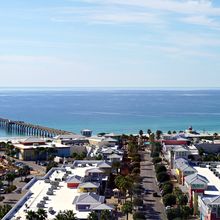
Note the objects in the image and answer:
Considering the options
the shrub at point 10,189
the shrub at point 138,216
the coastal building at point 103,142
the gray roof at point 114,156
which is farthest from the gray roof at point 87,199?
the coastal building at point 103,142

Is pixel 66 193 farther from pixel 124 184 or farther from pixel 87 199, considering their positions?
pixel 124 184

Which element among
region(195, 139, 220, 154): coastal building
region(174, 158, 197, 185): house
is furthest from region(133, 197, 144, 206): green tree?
region(195, 139, 220, 154): coastal building

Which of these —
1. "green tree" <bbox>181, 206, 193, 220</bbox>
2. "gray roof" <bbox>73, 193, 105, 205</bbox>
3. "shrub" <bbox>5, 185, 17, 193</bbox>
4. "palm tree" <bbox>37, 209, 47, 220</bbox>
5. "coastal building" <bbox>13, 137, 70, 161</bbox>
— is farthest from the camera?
"coastal building" <bbox>13, 137, 70, 161</bbox>

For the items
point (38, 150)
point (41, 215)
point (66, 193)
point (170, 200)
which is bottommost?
point (170, 200)

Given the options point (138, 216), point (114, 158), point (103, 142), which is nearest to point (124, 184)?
point (138, 216)

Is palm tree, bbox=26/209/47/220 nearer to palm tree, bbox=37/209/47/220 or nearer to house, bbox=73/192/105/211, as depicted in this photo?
palm tree, bbox=37/209/47/220
